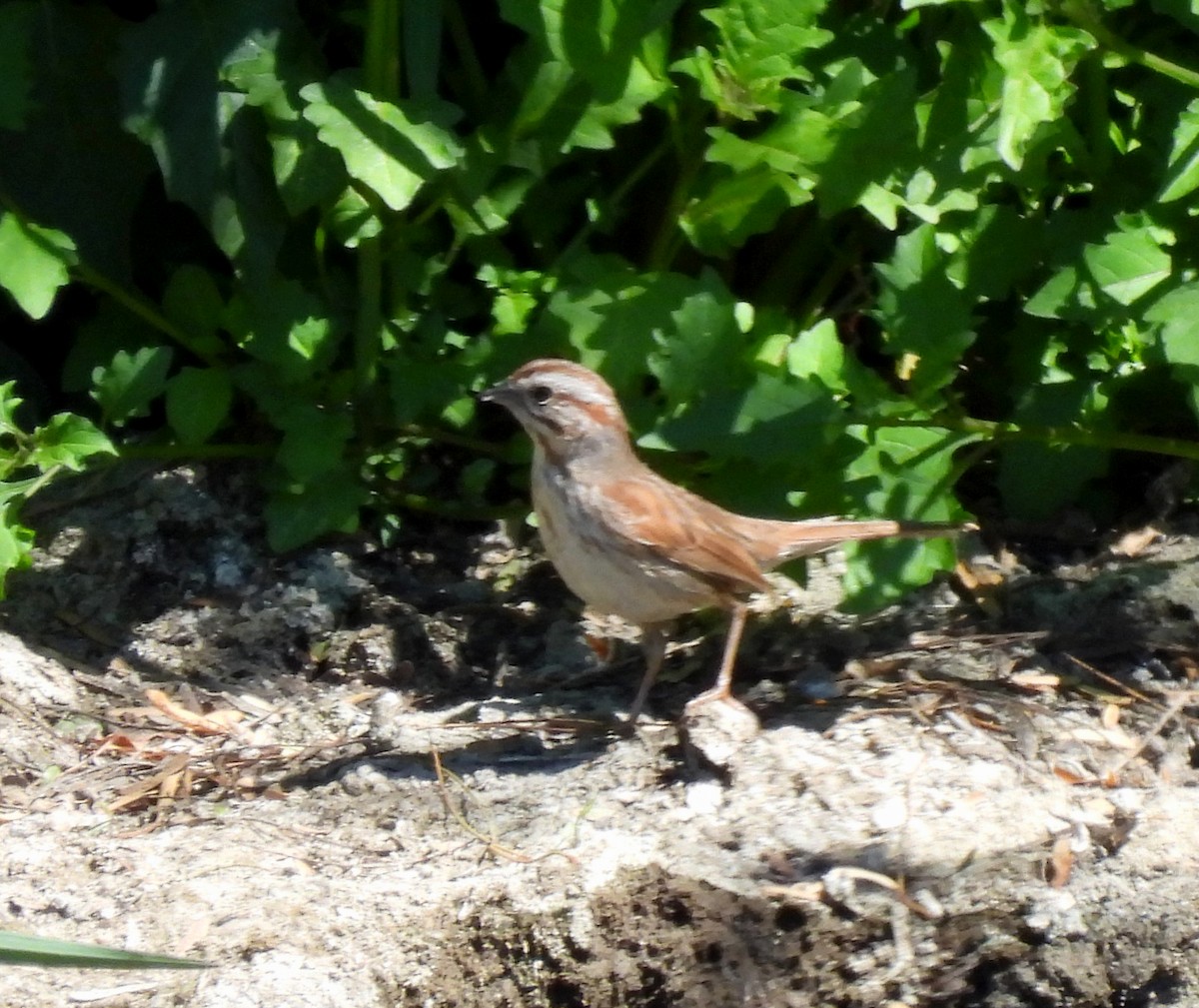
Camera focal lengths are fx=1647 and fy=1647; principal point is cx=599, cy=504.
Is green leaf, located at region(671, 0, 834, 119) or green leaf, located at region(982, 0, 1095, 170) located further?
green leaf, located at region(671, 0, 834, 119)

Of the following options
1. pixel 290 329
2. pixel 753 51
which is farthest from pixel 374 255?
pixel 753 51

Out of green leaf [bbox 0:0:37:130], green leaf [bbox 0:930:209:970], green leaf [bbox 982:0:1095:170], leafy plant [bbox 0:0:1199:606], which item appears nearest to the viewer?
green leaf [bbox 0:930:209:970]

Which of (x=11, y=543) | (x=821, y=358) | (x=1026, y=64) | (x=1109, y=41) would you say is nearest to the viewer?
(x=1026, y=64)

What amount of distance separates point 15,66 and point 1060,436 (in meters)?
3.13

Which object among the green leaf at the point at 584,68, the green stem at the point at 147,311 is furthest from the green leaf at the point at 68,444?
the green leaf at the point at 584,68

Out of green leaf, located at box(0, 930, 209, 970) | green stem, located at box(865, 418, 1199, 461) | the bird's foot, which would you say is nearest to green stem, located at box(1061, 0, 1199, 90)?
green stem, located at box(865, 418, 1199, 461)

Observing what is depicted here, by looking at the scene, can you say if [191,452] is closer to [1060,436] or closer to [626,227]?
[626,227]

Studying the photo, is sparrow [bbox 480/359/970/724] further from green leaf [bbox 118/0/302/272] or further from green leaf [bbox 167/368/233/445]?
green leaf [bbox 118/0/302/272]

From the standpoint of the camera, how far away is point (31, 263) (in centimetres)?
446

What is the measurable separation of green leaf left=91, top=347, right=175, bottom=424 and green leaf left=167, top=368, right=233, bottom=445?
10cm

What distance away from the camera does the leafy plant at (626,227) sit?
14.4 feet

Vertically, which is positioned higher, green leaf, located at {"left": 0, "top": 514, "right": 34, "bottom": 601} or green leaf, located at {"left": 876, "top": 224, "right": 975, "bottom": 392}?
green leaf, located at {"left": 876, "top": 224, "right": 975, "bottom": 392}

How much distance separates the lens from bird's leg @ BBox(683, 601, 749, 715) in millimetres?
4508

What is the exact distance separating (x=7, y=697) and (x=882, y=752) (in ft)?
8.12
